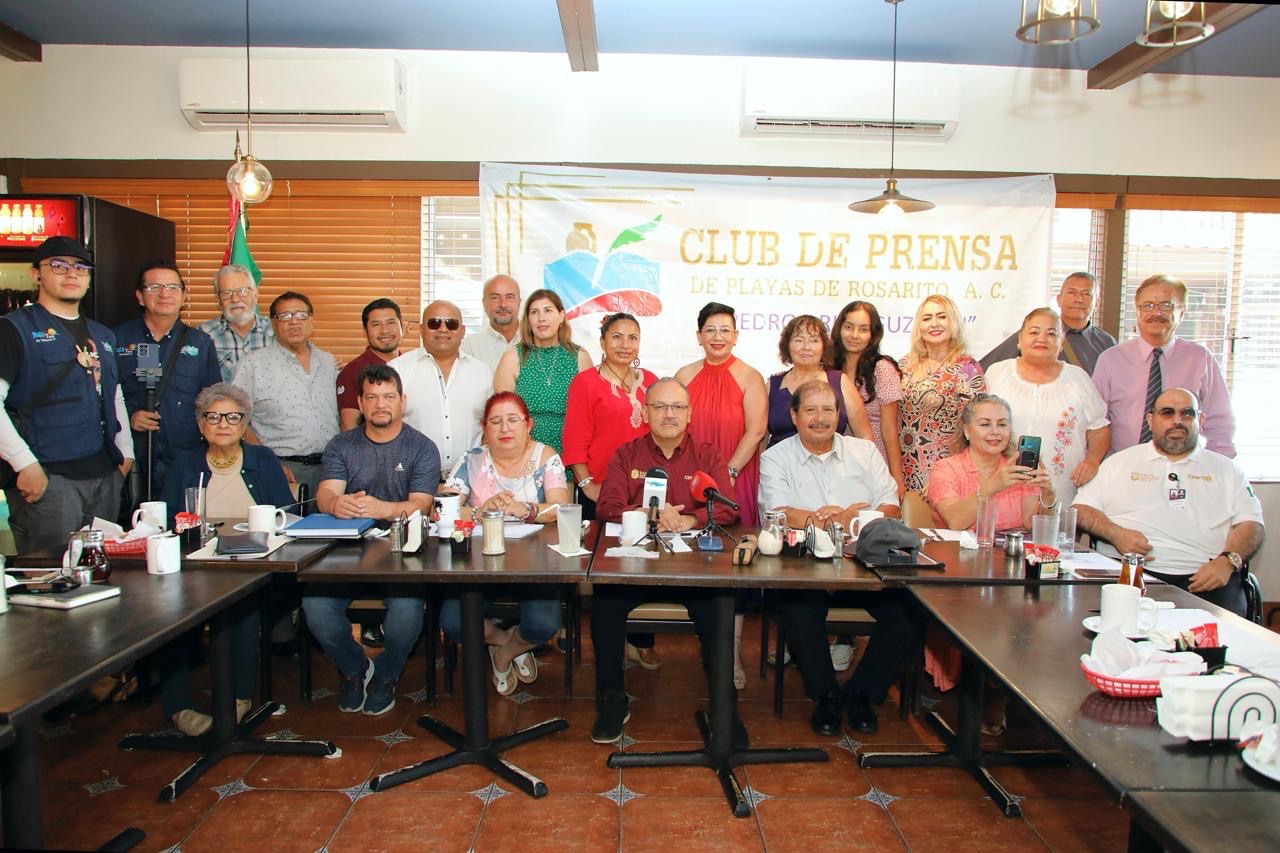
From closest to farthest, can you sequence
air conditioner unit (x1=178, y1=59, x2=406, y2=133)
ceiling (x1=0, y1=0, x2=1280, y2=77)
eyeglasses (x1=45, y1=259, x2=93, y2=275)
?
1. eyeglasses (x1=45, y1=259, x2=93, y2=275)
2. ceiling (x1=0, y1=0, x2=1280, y2=77)
3. air conditioner unit (x1=178, y1=59, x2=406, y2=133)

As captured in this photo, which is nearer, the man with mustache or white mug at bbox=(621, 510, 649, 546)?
white mug at bbox=(621, 510, 649, 546)

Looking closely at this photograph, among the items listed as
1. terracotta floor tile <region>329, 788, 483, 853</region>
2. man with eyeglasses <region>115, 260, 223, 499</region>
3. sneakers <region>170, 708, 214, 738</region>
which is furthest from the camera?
man with eyeglasses <region>115, 260, 223, 499</region>

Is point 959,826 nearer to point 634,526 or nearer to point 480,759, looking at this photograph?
point 634,526

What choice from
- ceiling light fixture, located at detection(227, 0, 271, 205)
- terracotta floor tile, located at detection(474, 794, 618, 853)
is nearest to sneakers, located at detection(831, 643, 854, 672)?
terracotta floor tile, located at detection(474, 794, 618, 853)

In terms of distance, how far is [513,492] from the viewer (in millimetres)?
3348

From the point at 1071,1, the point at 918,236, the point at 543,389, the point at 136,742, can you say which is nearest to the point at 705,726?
the point at 543,389

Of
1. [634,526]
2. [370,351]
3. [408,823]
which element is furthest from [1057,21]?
[370,351]

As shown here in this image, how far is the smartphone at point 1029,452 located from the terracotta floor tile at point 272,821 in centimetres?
256

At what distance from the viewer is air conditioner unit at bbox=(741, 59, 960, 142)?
4605 millimetres

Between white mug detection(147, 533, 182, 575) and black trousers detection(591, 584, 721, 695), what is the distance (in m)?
1.34

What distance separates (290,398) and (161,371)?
56cm

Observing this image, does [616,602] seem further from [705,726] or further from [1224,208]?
[1224,208]

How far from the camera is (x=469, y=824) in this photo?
2.49 metres

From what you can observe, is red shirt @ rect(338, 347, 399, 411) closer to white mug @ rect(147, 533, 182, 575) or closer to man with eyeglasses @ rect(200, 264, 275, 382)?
man with eyeglasses @ rect(200, 264, 275, 382)
